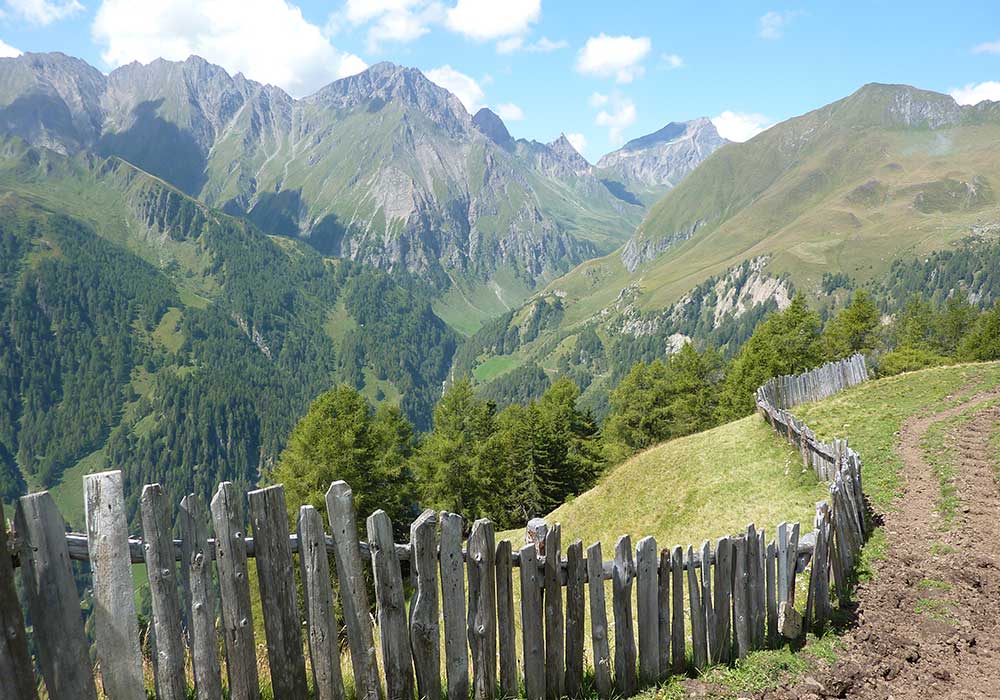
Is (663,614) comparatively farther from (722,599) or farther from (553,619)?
(553,619)

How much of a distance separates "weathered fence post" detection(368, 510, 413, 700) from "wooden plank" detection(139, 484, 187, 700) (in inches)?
68.4

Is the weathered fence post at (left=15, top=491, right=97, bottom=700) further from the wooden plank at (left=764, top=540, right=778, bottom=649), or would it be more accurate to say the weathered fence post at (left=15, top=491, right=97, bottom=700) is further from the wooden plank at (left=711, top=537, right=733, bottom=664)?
the wooden plank at (left=764, top=540, right=778, bottom=649)

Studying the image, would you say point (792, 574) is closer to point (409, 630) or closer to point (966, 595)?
point (966, 595)

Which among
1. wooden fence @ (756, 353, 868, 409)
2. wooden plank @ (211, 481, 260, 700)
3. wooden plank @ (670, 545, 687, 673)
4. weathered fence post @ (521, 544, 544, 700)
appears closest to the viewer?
wooden plank @ (211, 481, 260, 700)

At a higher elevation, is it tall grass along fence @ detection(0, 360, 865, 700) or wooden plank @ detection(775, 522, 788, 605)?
tall grass along fence @ detection(0, 360, 865, 700)

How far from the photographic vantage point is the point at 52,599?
172 inches

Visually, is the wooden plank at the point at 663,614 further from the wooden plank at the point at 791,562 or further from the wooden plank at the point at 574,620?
the wooden plank at the point at 791,562

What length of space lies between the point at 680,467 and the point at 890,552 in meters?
12.4

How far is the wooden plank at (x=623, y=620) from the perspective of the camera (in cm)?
705

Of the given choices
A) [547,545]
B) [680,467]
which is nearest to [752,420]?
[680,467]

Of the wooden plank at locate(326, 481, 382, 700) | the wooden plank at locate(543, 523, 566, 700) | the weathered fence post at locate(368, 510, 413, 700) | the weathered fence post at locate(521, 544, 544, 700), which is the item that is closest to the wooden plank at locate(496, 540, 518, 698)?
the weathered fence post at locate(521, 544, 544, 700)

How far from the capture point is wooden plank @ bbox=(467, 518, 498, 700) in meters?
6.29

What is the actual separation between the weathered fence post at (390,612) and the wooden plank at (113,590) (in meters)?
2.05

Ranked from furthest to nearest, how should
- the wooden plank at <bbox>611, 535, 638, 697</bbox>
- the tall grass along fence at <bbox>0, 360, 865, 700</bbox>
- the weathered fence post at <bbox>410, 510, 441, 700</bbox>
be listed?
the wooden plank at <bbox>611, 535, 638, 697</bbox> → the weathered fence post at <bbox>410, 510, 441, 700</bbox> → the tall grass along fence at <bbox>0, 360, 865, 700</bbox>
